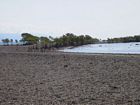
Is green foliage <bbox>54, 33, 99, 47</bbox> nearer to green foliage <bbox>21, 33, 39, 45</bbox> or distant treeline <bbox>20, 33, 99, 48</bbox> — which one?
distant treeline <bbox>20, 33, 99, 48</bbox>

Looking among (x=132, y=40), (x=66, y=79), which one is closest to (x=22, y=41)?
(x=132, y=40)

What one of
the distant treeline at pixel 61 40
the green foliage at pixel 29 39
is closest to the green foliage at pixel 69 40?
the distant treeline at pixel 61 40

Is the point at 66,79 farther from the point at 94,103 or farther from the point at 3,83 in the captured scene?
the point at 94,103

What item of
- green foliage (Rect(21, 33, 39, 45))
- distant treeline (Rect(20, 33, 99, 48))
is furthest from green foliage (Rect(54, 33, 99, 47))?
green foliage (Rect(21, 33, 39, 45))

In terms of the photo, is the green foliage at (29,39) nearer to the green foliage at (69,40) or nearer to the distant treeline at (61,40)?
the distant treeline at (61,40)

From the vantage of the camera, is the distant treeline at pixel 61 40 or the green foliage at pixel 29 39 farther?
the green foliage at pixel 29 39

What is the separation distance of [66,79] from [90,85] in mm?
1965

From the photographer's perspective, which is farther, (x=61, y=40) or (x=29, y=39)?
(x=29, y=39)

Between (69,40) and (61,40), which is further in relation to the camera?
(69,40)

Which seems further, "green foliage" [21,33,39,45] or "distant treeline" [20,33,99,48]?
"green foliage" [21,33,39,45]

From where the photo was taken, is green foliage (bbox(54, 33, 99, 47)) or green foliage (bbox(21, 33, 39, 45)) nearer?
green foliage (bbox(54, 33, 99, 47))

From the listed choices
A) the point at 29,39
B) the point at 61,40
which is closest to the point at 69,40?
the point at 61,40

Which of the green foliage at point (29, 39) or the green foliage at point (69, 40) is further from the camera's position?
the green foliage at point (29, 39)

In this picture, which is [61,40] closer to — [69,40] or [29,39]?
[69,40]
